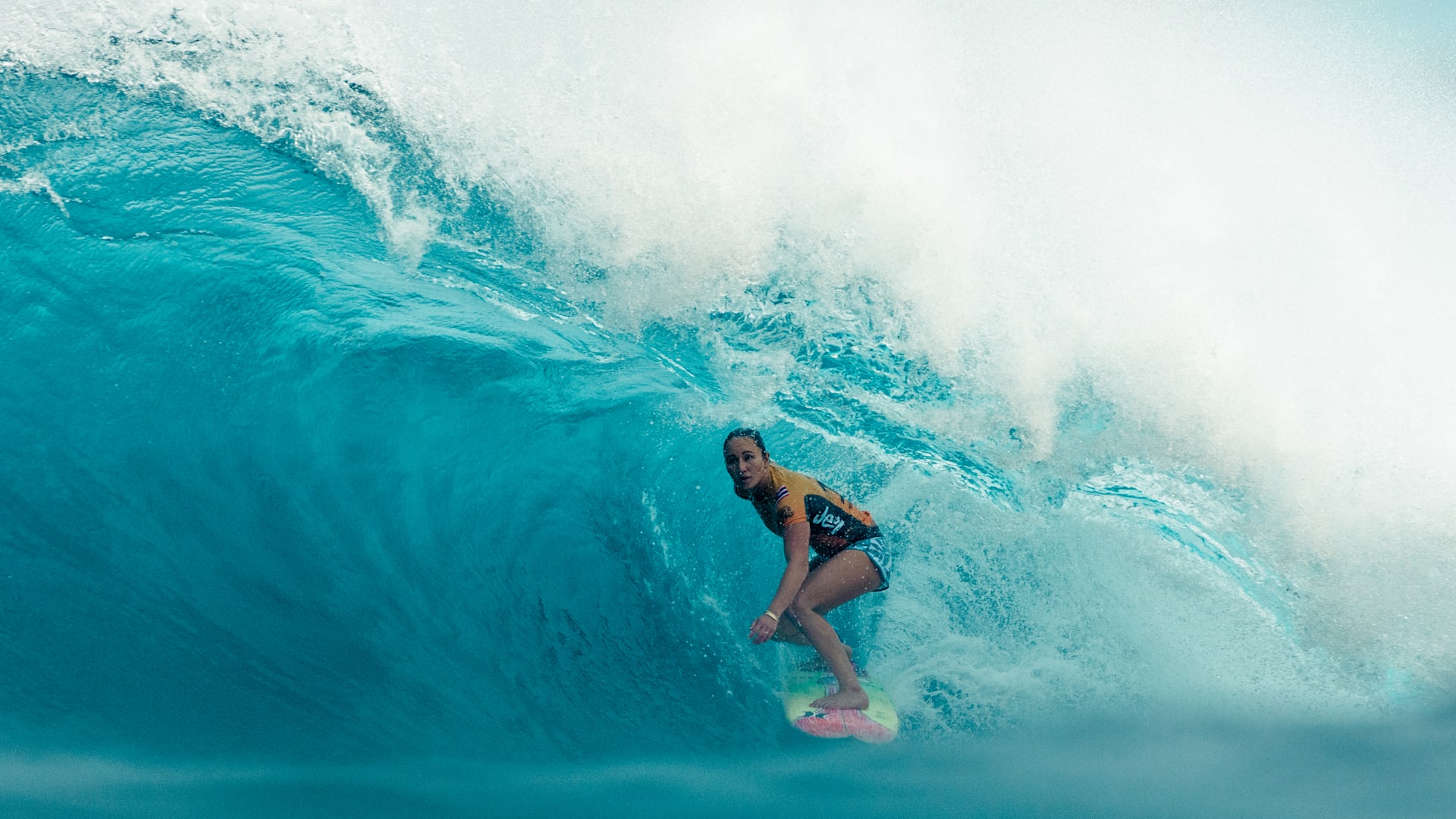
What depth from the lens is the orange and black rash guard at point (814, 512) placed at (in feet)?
11.8

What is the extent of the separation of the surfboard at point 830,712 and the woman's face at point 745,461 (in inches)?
34.6

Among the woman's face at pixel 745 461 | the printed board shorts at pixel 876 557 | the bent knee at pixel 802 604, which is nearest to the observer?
the woman's face at pixel 745 461

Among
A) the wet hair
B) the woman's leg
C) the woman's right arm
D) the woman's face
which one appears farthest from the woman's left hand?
the wet hair

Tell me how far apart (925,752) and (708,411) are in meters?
2.06

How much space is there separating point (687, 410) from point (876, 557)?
147cm

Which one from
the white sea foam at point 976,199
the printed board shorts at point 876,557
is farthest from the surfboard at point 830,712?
the white sea foam at point 976,199

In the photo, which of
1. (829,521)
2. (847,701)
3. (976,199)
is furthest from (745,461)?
(976,199)

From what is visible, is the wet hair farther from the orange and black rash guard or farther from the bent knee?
the bent knee

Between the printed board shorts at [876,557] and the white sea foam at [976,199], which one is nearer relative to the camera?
the printed board shorts at [876,557]

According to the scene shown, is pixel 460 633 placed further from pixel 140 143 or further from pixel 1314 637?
pixel 1314 637

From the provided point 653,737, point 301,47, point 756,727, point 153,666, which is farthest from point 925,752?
point 301,47

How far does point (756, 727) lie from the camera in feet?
12.4

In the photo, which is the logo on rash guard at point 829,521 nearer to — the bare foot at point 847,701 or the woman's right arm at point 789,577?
the woman's right arm at point 789,577

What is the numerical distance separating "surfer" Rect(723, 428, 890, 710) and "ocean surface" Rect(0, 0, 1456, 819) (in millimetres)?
320
